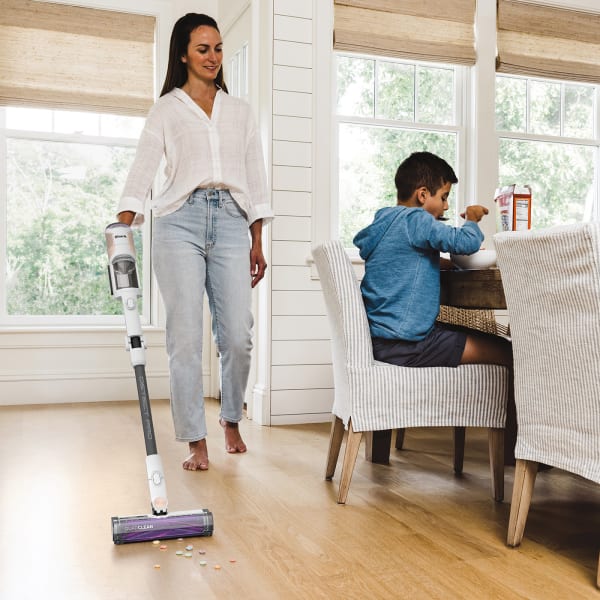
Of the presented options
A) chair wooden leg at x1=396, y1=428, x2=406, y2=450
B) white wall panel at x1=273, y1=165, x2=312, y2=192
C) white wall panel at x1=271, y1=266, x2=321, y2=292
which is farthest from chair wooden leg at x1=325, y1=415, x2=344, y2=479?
white wall panel at x1=273, y1=165, x2=312, y2=192

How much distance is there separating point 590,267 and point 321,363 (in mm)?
2332

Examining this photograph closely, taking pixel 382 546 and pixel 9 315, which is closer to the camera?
pixel 382 546

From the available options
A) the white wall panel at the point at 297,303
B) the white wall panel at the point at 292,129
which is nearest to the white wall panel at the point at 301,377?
the white wall panel at the point at 297,303

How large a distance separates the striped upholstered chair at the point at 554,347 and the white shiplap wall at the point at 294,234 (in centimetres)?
196

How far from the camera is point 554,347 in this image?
1.75m

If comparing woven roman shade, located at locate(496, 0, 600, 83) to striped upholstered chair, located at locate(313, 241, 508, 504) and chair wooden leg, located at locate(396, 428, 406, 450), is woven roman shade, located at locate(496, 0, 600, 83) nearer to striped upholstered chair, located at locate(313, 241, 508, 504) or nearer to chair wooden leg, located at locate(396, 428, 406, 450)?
chair wooden leg, located at locate(396, 428, 406, 450)

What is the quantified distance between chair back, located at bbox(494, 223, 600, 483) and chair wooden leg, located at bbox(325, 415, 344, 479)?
0.78m

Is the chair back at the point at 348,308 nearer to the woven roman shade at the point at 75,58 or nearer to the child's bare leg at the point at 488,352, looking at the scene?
the child's bare leg at the point at 488,352

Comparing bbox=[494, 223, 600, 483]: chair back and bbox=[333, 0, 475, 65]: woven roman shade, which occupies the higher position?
bbox=[333, 0, 475, 65]: woven roman shade

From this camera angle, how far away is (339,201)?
4004mm

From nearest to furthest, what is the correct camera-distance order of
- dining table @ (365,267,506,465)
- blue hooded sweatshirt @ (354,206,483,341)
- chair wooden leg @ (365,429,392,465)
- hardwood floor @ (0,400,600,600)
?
1. hardwood floor @ (0,400,600,600)
2. dining table @ (365,267,506,465)
3. blue hooded sweatshirt @ (354,206,483,341)
4. chair wooden leg @ (365,429,392,465)

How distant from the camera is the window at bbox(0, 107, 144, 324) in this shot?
435 cm

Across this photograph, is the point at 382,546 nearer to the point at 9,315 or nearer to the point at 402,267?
the point at 402,267

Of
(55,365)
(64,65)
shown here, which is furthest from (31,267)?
(64,65)
